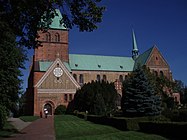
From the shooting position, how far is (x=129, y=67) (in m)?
72.1

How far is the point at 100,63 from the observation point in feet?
231

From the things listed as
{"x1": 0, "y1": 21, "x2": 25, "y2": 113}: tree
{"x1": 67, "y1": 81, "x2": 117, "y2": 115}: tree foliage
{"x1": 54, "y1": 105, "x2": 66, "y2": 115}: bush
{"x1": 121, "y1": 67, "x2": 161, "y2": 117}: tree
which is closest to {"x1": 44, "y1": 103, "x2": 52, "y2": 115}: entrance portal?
{"x1": 54, "y1": 105, "x2": 66, "y2": 115}: bush

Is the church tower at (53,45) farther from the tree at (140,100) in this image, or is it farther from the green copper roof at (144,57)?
the tree at (140,100)

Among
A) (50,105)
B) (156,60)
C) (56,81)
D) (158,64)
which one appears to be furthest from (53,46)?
(158,64)

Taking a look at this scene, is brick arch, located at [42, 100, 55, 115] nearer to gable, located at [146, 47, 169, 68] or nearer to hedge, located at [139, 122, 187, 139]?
gable, located at [146, 47, 169, 68]

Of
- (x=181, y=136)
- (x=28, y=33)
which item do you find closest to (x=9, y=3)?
(x=28, y=33)

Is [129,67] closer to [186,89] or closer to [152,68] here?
[152,68]

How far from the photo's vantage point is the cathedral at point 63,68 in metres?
54.3

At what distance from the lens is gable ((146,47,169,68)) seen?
6838 cm

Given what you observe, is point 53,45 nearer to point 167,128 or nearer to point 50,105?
point 50,105

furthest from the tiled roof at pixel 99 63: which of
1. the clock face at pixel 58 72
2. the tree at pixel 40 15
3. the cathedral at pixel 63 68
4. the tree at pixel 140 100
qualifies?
the tree at pixel 40 15

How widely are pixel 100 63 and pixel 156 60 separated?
614 inches

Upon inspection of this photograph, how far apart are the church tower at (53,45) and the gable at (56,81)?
7.55m

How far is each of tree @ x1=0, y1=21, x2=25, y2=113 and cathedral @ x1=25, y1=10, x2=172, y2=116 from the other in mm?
21463
